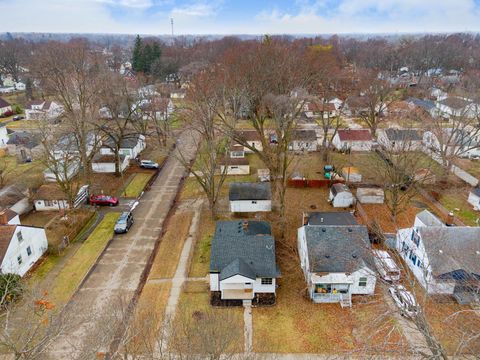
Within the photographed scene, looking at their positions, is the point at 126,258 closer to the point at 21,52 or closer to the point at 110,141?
the point at 110,141

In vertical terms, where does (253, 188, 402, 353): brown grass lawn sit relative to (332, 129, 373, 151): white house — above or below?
below

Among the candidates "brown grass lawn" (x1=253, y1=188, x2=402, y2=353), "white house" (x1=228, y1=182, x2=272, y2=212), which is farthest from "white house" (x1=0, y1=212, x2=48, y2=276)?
"brown grass lawn" (x1=253, y1=188, x2=402, y2=353)

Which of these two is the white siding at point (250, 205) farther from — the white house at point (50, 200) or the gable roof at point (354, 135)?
the gable roof at point (354, 135)

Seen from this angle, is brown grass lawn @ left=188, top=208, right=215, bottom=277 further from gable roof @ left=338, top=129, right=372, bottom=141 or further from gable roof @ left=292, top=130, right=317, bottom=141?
gable roof @ left=338, top=129, right=372, bottom=141

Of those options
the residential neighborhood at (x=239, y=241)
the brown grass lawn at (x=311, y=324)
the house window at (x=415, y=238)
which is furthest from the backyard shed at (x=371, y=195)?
the brown grass lawn at (x=311, y=324)

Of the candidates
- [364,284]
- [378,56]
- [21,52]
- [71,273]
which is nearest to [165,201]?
[71,273]

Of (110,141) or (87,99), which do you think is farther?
(110,141)
